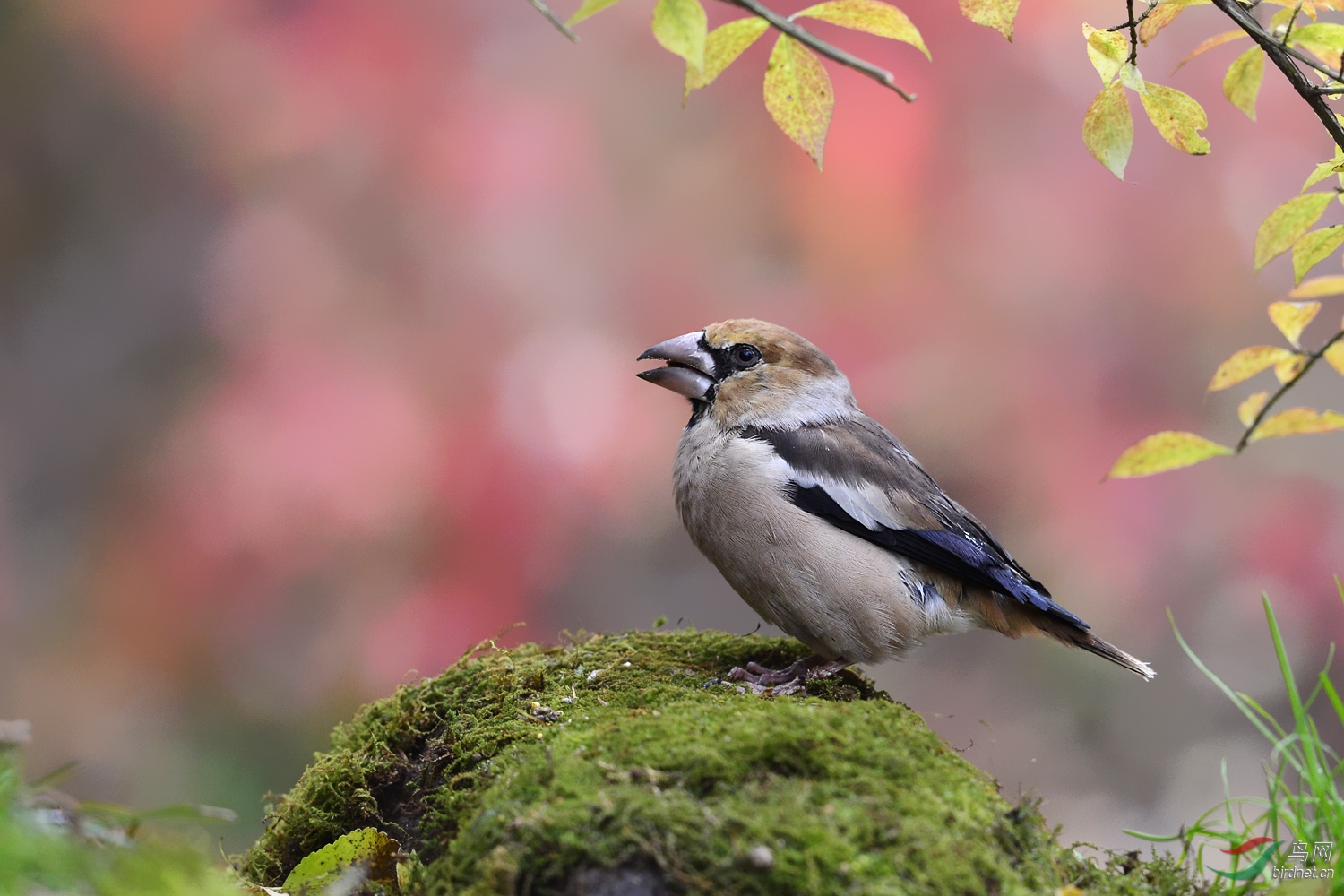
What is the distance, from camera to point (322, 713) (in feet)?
18.8

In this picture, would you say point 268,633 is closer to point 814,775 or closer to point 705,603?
point 705,603

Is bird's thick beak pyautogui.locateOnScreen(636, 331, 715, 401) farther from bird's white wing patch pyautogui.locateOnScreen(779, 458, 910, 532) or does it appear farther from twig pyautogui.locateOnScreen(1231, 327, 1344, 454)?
twig pyautogui.locateOnScreen(1231, 327, 1344, 454)

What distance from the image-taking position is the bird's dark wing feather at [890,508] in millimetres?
3736

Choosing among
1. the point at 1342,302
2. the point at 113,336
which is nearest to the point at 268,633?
the point at 113,336

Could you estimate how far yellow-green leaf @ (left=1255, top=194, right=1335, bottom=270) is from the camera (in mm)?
2254

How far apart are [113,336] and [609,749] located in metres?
5.03

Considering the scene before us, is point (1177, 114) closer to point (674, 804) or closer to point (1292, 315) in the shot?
point (1292, 315)

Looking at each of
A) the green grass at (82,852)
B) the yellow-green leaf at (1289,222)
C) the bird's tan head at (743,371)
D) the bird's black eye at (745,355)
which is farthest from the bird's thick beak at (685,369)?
the green grass at (82,852)

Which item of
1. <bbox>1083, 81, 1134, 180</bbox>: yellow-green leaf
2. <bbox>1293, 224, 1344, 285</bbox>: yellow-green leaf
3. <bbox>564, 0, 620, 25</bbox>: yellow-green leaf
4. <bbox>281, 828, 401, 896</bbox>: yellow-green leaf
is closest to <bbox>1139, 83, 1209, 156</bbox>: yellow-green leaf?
<bbox>1083, 81, 1134, 180</bbox>: yellow-green leaf

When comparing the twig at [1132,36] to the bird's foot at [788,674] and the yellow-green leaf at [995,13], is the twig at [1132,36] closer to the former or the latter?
the yellow-green leaf at [995,13]

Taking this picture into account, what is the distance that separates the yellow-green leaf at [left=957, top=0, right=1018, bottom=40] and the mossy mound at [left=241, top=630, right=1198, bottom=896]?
1.64 meters

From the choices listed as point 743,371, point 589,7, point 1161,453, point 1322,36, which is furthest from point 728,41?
point 743,371

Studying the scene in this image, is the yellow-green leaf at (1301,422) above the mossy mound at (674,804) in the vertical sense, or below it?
above

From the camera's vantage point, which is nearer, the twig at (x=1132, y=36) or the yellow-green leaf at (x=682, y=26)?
the yellow-green leaf at (x=682, y=26)
